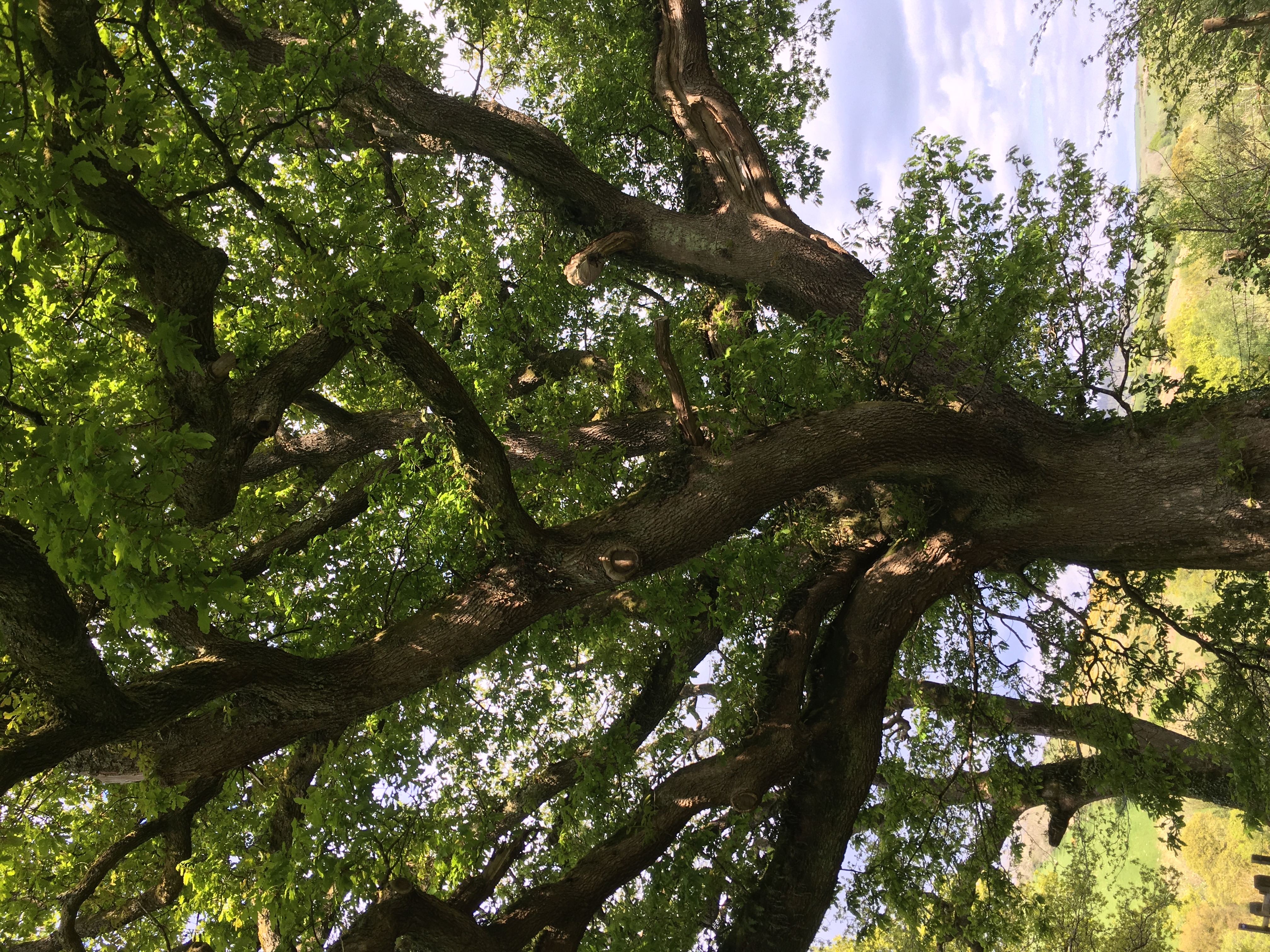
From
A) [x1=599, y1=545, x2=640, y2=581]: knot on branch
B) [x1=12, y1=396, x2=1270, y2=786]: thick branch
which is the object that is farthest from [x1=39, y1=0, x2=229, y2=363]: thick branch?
[x1=599, y1=545, x2=640, y2=581]: knot on branch

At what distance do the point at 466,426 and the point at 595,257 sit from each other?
14.5 ft

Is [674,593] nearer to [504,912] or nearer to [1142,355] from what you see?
[504,912]

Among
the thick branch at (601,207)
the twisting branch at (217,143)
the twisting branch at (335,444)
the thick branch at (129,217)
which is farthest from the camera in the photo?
the twisting branch at (335,444)

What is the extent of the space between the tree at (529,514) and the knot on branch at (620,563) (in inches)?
1.2

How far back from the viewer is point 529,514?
21.8 feet

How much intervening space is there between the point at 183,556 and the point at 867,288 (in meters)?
5.66

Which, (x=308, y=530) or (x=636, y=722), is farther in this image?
(x=636, y=722)

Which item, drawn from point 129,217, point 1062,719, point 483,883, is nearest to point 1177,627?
point 1062,719

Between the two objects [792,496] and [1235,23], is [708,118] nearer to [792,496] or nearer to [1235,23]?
[792,496]

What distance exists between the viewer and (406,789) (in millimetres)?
7609

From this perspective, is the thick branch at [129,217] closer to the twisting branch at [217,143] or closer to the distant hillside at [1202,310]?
the twisting branch at [217,143]

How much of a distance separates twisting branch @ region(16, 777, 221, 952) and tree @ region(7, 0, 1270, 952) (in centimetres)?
7

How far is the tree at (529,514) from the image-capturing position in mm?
4469

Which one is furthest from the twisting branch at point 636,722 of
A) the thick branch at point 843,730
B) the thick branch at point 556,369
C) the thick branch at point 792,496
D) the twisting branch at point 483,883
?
the thick branch at point 556,369
